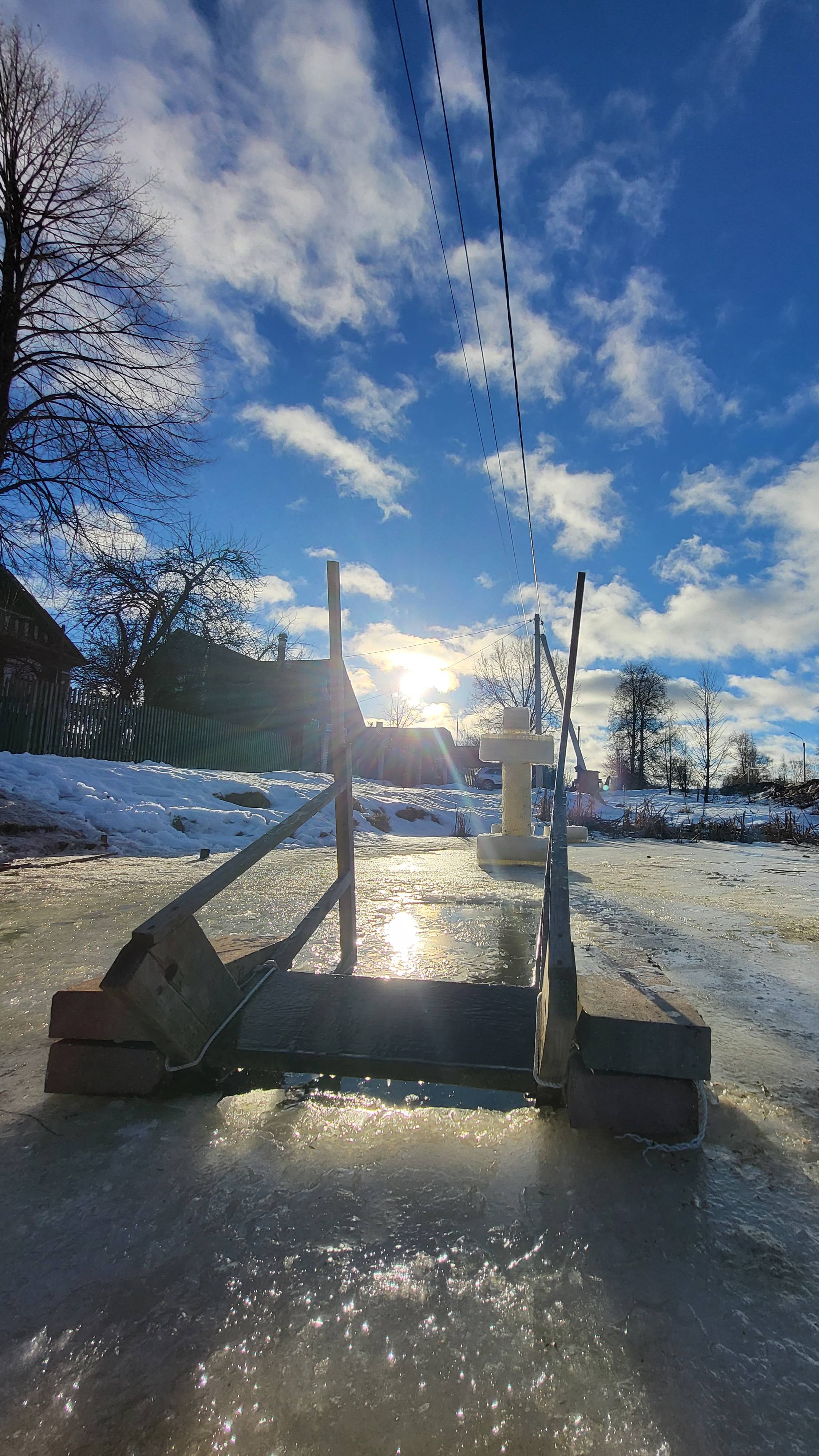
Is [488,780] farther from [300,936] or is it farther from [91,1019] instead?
[91,1019]

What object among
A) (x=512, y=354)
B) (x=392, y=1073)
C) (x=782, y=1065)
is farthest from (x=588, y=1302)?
(x=512, y=354)

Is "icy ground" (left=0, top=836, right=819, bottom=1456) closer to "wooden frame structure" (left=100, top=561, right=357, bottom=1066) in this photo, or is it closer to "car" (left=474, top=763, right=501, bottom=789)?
"wooden frame structure" (left=100, top=561, right=357, bottom=1066)

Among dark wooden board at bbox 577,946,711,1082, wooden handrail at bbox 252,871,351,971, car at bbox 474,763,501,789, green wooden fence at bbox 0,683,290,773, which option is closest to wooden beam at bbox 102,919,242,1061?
wooden handrail at bbox 252,871,351,971

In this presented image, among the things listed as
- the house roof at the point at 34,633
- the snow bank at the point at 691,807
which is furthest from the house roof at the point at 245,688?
the snow bank at the point at 691,807

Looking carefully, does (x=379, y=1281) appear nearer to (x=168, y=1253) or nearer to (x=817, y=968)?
(x=168, y=1253)

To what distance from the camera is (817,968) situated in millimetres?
3154

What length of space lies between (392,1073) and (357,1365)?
0.95m

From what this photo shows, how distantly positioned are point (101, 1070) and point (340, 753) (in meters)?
1.88

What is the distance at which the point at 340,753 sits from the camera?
3383 mm

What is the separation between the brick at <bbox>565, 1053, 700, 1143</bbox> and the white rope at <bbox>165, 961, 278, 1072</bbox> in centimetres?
107

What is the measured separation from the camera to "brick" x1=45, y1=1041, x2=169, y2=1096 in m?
1.77

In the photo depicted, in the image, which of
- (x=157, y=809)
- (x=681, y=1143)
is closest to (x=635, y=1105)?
(x=681, y=1143)

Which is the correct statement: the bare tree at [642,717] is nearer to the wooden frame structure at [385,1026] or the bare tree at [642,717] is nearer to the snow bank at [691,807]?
the snow bank at [691,807]

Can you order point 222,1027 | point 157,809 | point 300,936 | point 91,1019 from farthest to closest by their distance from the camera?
1. point 157,809
2. point 300,936
3. point 222,1027
4. point 91,1019
